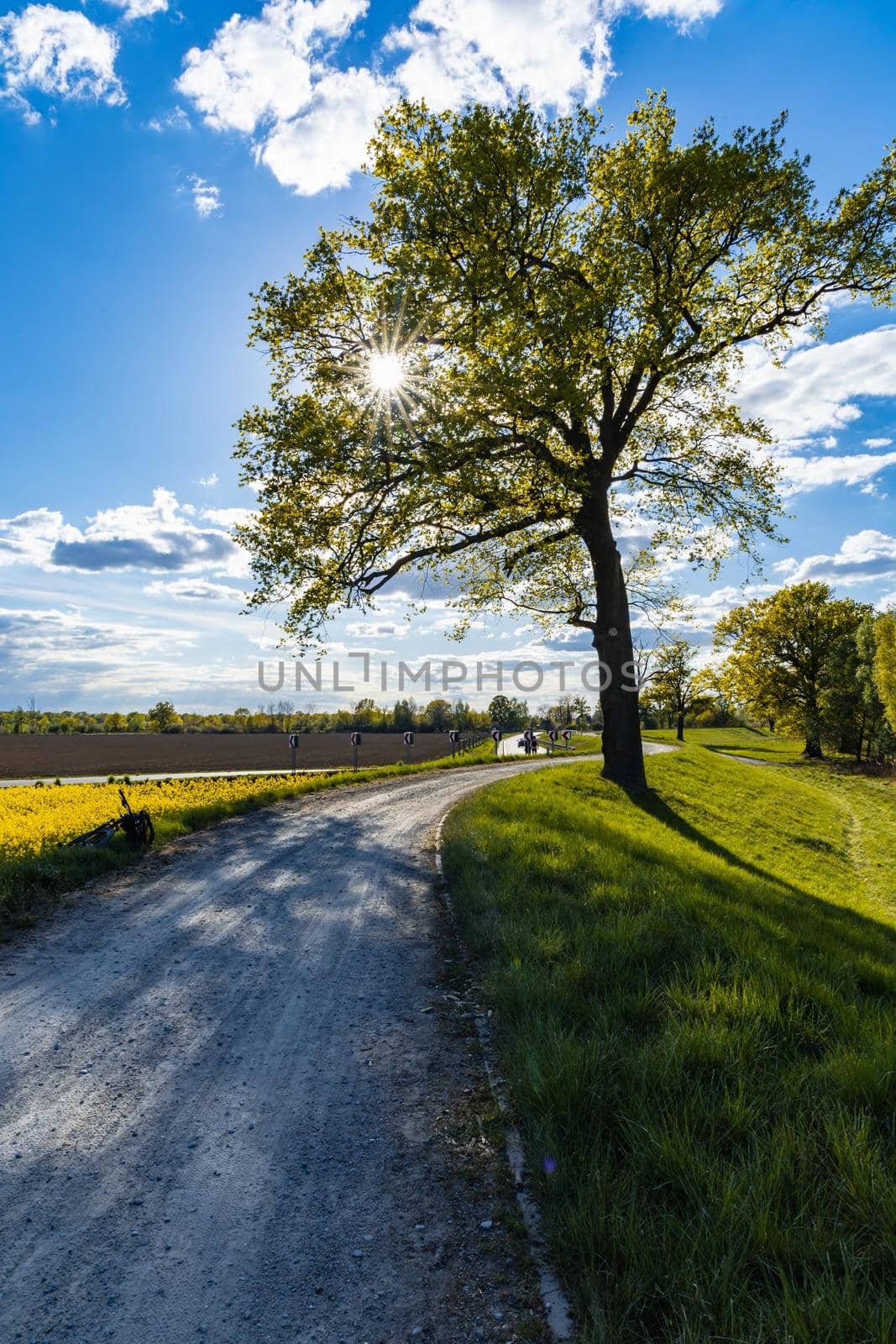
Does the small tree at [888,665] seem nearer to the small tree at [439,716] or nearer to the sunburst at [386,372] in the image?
the sunburst at [386,372]

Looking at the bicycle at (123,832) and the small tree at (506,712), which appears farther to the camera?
the small tree at (506,712)

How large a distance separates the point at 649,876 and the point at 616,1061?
14.3 feet

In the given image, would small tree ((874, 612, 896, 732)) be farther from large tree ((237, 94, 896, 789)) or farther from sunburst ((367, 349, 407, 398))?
sunburst ((367, 349, 407, 398))

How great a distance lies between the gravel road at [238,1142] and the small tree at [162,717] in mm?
74935

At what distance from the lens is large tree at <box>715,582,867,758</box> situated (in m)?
49.2

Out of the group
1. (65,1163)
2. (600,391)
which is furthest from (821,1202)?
(600,391)

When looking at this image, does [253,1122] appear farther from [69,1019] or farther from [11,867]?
[11,867]

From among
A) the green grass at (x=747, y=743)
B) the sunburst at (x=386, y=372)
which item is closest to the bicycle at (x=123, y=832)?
the sunburst at (x=386, y=372)

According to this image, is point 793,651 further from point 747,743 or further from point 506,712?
point 506,712

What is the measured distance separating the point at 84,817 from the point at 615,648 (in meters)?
12.2

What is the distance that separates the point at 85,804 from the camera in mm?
14508

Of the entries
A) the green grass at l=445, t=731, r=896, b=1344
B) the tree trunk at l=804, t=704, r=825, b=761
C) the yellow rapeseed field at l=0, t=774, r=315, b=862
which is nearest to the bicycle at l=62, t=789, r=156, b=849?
the yellow rapeseed field at l=0, t=774, r=315, b=862

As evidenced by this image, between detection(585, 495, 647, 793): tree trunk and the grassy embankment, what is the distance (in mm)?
9548

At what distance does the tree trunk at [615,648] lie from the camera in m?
15.7
